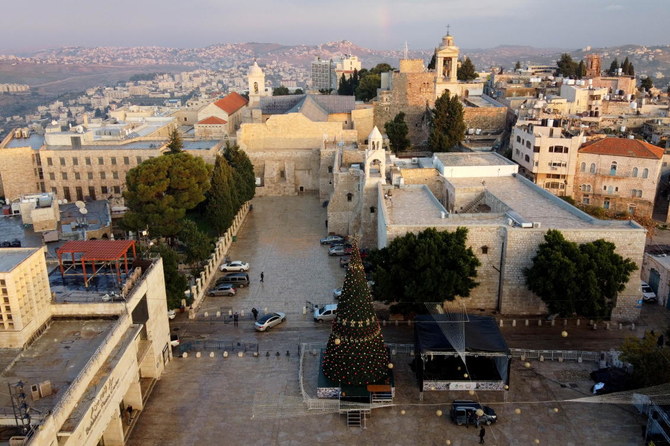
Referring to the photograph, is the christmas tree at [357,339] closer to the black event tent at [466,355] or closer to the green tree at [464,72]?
the black event tent at [466,355]

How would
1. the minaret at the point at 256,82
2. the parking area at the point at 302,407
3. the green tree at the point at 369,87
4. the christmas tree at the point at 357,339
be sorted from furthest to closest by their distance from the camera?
1. the green tree at the point at 369,87
2. the minaret at the point at 256,82
3. the christmas tree at the point at 357,339
4. the parking area at the point at 302,407

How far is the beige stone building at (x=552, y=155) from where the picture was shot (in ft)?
119

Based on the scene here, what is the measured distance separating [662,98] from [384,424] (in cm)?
5693

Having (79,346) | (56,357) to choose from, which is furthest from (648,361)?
(56,357)

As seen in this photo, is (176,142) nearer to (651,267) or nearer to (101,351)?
(101,351)

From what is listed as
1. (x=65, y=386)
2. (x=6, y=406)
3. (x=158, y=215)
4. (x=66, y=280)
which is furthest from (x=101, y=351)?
(x=158, y=215)

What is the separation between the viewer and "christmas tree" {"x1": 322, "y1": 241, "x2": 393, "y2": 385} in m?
16.6

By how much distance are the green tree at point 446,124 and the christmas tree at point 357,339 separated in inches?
1089

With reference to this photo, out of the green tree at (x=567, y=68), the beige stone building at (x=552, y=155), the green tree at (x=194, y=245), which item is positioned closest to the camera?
the green tree at (x=194, y=245)

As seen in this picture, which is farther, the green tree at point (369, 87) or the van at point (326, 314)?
the green tree at point (369, 87)

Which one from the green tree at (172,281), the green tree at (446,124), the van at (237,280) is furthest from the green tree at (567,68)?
the green tree at (172,281)

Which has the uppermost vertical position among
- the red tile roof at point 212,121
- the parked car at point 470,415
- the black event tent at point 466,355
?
the red tile roof at point 212,121

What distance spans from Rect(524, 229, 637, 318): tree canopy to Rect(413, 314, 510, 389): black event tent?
12.4 ft

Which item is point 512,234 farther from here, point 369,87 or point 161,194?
point 369,87
